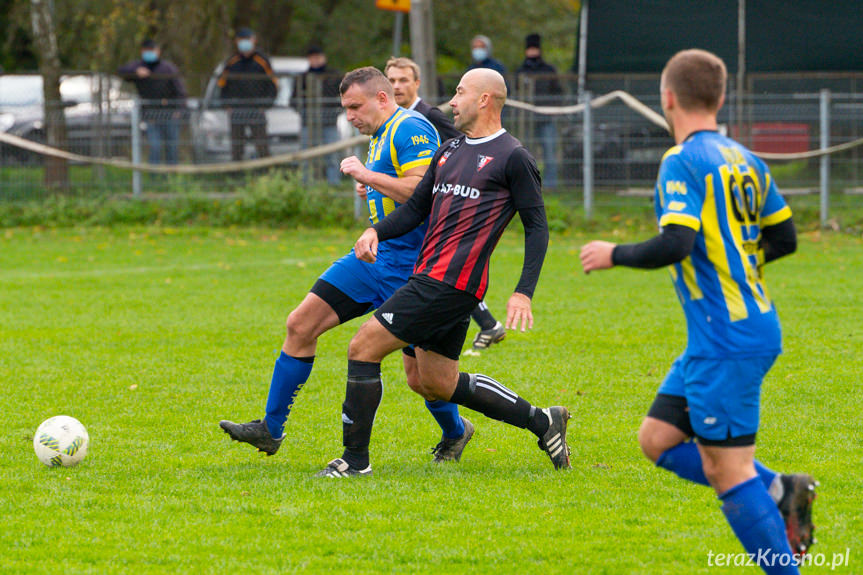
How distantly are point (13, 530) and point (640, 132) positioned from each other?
13.4m

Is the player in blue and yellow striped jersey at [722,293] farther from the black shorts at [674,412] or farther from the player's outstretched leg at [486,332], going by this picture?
the player's outstretched leg at [486,332]

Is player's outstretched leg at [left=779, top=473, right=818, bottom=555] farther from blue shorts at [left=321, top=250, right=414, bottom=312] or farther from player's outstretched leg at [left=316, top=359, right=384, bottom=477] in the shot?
blue shorts at [left=321, top=250, right=414, bottom=312]

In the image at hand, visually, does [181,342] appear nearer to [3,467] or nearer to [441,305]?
[3,467]

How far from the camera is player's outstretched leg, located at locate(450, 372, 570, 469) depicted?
576 centimetres

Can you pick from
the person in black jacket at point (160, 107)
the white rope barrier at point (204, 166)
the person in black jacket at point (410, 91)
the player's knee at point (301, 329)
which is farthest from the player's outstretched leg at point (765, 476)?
the person in black jacket at point (160, 107)

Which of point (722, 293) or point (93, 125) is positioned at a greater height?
point (93, 125)

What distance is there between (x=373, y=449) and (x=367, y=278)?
936mm

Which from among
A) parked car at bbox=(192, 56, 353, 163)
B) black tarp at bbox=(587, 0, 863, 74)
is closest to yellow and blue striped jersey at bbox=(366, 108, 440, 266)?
parked car at bbox=(192, 56, 353, 163)

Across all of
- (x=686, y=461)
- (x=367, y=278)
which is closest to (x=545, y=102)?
(x=367, y=278)

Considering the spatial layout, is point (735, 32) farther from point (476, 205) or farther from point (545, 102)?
point (476, 205)

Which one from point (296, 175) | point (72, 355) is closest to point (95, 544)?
point (72, 355)

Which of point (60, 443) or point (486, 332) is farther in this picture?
point (486, 332)

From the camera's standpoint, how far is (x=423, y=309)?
5.37 metres

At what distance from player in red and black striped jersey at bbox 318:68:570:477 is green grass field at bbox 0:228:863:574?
1.61 feet
